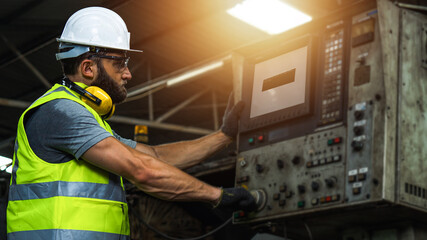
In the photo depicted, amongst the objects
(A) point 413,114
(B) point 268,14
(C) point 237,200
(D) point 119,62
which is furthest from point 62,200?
(B) point 268,14

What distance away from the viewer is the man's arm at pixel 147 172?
2797mm

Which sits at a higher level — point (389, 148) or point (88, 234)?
point (389, 148)

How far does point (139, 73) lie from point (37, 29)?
2.86 m

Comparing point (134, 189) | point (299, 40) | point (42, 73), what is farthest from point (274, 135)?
point (42, 73)

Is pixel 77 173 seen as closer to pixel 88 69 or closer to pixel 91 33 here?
pixel 88 69

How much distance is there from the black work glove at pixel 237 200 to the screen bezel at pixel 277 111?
0.46 m

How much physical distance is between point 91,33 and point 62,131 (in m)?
0.67

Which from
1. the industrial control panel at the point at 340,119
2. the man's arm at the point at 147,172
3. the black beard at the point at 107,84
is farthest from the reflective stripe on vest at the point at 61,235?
the industrial control panel at the point at 340,119

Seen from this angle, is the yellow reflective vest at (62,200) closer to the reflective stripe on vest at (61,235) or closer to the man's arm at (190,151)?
the reflective stripe on vest at (61,235)

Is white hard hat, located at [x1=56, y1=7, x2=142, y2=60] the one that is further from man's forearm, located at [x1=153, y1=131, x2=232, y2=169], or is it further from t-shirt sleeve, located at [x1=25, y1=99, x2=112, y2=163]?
man's forearm, located at [x1=153, y1=131, x2=232, y2=169]

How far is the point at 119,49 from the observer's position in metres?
3.34

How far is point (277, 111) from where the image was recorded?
3697 millimetres

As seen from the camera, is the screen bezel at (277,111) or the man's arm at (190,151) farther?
the man's arm at (190,151)

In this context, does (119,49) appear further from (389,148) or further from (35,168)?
(389,148)
